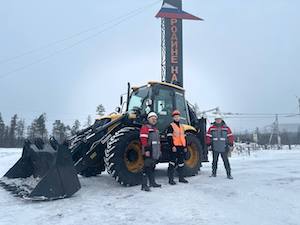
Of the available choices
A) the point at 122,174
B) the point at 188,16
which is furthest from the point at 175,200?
the point at 188,16

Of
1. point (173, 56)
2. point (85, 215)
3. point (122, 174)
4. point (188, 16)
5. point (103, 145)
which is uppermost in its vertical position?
point (188, 16)

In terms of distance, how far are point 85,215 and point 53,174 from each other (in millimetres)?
1252

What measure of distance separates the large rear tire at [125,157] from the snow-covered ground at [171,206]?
310 millimetres

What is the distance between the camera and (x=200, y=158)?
988 cm

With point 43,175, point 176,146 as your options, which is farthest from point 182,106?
point 43,175

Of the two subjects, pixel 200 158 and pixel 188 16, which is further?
pixel 188 16

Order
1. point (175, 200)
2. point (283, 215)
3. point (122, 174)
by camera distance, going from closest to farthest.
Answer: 1. point (283, 215)
2. point (175, 200)
3. point (122, 174)

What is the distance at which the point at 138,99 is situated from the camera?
960cm

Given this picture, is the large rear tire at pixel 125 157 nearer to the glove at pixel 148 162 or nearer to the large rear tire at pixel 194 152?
the glove at pixel 148 162

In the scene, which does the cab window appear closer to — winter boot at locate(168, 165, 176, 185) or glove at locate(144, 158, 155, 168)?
winter boot at locate(168, 165, 176, 185)

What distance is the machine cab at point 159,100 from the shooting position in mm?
9188

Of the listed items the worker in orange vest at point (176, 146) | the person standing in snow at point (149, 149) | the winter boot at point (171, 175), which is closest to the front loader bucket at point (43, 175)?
the person standing in snow at point (149, 149)

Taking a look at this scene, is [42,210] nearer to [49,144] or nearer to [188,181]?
[49,144]

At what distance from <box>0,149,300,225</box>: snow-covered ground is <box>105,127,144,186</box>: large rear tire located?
0.31 m
